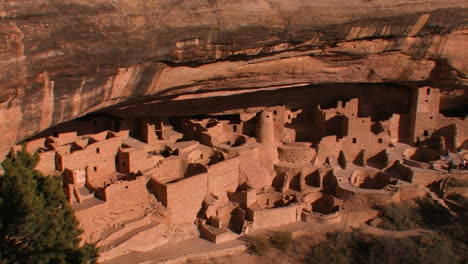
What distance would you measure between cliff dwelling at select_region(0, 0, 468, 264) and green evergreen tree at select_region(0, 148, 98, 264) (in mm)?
893

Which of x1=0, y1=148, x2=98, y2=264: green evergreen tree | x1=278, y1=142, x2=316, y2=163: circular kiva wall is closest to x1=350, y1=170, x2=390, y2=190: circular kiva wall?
x1=278, y1=142, x2=316, y2=163: circular kiva wall

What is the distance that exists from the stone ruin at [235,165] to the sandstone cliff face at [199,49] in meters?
1.66

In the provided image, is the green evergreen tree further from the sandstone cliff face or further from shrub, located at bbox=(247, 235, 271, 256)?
shrub, located at bbox=(247, 235, 271, 256)

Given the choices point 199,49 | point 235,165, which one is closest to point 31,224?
point 199,49

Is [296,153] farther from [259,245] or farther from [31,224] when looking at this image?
[31,224]

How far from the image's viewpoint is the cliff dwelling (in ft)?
29.5

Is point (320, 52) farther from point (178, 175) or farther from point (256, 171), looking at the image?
point (178, 175)

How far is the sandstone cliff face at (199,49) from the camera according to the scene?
26.9ft

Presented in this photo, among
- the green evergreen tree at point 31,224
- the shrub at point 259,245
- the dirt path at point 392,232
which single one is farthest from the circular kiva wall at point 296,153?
the green evergreen tree at point 31,224

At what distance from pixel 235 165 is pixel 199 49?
455cm

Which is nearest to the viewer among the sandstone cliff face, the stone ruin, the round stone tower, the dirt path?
the sandstone cliff face

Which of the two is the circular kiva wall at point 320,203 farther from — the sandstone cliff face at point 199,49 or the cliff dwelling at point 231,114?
the sandstone cliff face at point 199,49

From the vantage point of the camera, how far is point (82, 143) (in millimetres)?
13352

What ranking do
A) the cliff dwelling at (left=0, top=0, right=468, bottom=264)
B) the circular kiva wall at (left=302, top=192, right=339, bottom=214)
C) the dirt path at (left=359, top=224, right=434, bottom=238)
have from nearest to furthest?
1. the cliff dwelling at (left=0, top=0, right=468, bottom=264)
2. the dirt path at (left=359, top=224, right=434, bottom=238)
3. the circular kiva wall at (left=302, top=192, right=339, bottom=214)
